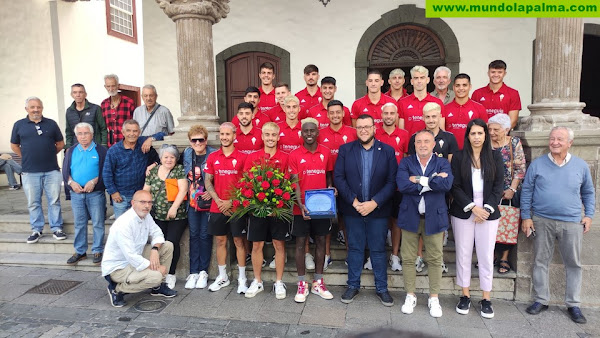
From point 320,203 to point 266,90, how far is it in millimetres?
2232

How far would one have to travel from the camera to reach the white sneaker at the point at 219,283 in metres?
4.97

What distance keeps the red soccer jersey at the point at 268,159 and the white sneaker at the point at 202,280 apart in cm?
139

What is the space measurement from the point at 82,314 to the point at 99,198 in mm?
1610

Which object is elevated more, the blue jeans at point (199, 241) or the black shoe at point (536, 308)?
the blue jeans at point (199, 241)

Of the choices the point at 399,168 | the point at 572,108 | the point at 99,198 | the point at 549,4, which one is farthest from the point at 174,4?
the point at 572,108

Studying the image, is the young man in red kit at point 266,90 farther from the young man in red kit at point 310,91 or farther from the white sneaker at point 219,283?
the white sneaker at point 219,283

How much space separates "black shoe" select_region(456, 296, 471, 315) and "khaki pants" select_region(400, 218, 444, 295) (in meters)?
0.26

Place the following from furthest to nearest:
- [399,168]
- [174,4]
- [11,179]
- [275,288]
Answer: [11,179]
[174,4]
[275,288]
[399,168]

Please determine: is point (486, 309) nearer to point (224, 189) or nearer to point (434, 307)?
point (434, 307)

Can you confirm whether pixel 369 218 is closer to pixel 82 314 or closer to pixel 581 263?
pixel 581 263

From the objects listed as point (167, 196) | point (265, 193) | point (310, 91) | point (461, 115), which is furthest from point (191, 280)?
point (461, 115)

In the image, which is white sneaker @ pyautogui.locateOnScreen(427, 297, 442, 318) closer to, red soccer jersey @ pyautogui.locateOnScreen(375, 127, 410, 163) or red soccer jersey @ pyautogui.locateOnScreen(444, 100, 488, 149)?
red soccer jersey @ pyautogui.locateOnScreen(375, 127, 410, 163)

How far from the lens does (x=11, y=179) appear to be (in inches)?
412

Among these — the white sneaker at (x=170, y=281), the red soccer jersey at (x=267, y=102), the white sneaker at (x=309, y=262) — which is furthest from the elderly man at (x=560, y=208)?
the white sneaker at (x=170, y=281)
